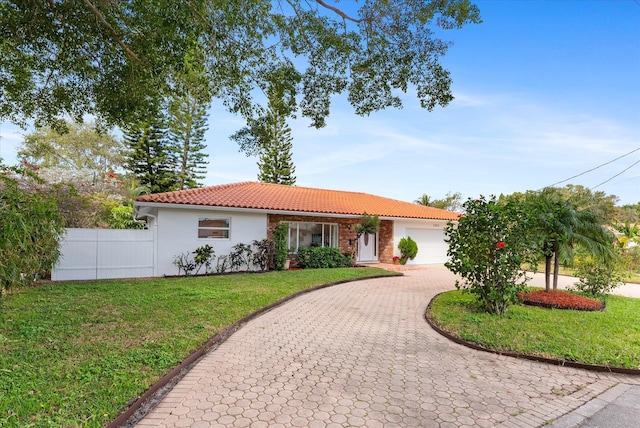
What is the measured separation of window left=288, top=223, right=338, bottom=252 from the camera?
648 inches

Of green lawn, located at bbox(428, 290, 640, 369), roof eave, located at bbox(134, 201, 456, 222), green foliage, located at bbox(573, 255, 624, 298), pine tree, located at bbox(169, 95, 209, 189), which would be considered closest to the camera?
green lawn, located at bbox(428, 290, 640, 369)

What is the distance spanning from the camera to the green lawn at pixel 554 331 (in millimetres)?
4953

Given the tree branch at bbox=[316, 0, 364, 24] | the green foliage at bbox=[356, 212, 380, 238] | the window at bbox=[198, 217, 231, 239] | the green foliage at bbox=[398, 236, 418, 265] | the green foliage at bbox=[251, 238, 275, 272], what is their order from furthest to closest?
the green foliage at bbox=[398, 236, 418, 265] → the green foliage at bbox=[356, 212, 380, 238] → the green foliage at bbox=[251, 238, 275, 272] → the window at bbox=[198, 217, 231, 239] → the tree branch at bbox=[316, 0, 364, 24]

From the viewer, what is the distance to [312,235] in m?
17.1

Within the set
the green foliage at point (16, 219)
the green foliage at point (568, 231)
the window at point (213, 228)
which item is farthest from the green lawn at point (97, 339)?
the green foliage at point (568, 231)

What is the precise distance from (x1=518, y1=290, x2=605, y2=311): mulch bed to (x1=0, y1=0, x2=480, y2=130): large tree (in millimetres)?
5366

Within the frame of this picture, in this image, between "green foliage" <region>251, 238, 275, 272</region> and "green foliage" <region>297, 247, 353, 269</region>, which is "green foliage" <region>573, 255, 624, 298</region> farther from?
"green foliage" <region>251, 238, 275, 272</region>

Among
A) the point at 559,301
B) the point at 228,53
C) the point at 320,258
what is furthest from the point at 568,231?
the point at 320,258

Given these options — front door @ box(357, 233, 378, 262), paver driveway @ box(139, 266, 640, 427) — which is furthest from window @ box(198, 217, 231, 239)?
paver driveway @ box(139, 266, 640, 427)

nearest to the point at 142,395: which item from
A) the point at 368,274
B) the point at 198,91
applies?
the point at 198,91

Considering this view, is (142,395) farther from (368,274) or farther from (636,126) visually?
(636,126)

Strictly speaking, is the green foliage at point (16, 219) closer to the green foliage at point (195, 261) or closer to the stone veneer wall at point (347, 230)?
the green foliage at point (195, 261)

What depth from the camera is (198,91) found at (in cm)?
838

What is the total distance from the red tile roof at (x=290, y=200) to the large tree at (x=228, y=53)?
482 centimetres
